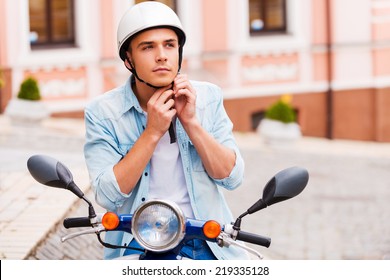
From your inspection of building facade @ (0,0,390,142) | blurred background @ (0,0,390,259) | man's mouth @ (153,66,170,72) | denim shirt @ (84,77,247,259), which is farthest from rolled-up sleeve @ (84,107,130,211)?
building facade @ (0,0,390,142)

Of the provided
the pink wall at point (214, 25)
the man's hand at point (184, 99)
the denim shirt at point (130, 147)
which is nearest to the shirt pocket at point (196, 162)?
the denim shirt at point (130, 147)

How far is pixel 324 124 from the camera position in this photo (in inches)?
451

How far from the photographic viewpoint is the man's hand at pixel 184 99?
252 cm

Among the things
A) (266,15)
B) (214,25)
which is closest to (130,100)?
(214,25)

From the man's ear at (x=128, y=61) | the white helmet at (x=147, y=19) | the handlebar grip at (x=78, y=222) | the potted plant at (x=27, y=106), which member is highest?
the white helmet at (x=147, y=19)

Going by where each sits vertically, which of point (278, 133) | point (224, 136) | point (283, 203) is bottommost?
point (283, 203)

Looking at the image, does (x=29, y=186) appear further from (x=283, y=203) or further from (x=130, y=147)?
(x=130, y=147)

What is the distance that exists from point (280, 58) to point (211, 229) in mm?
9068

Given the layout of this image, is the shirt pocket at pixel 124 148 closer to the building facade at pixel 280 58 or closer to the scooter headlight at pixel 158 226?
the scooter headlight at pixel 158 226

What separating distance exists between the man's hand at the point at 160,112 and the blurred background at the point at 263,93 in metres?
2.13

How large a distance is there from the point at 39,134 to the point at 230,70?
317 centimetres

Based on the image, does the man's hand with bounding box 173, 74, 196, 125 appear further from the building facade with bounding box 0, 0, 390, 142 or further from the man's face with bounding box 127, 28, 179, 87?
the building facade with bounding box 0, 0, 390, 142

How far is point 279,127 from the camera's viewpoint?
10062mm
